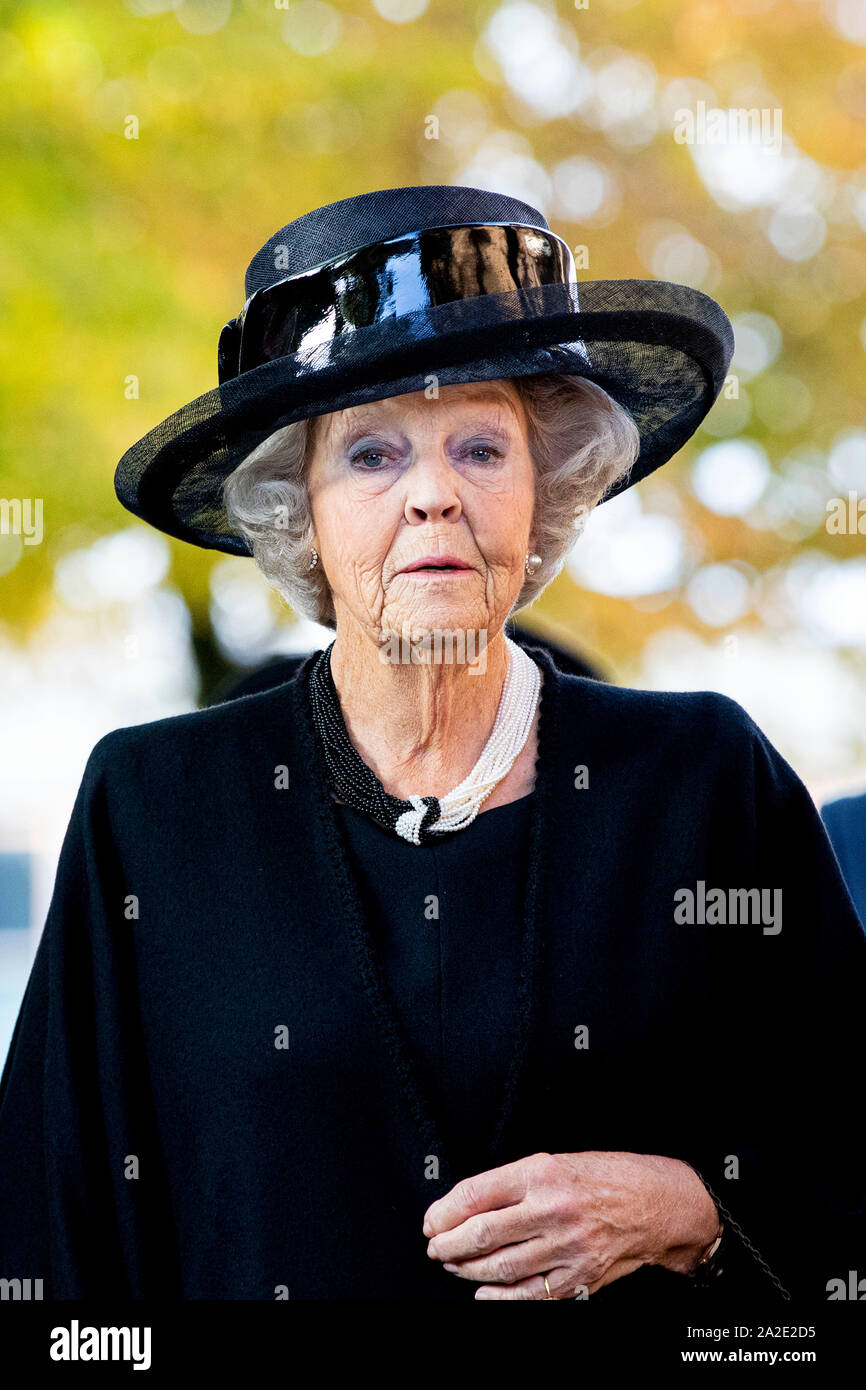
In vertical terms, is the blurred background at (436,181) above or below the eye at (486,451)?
above

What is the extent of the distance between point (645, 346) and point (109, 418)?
3.77 meters

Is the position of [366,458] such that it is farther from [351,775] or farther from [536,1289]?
[536,1289]

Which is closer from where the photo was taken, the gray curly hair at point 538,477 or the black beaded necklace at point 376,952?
the black beaded necklace at point 376,952

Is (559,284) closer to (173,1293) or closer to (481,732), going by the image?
(481,732)

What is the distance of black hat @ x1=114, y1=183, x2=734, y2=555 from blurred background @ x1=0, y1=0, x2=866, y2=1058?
3401 millimetres

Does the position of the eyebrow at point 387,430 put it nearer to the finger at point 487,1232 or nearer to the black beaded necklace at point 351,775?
the black beaded necklace at point 351,775

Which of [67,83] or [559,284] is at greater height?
[67,83]

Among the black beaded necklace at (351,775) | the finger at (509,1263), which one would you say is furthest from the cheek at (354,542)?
the finger at (509,1263)

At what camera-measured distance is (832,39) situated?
6.22 meters

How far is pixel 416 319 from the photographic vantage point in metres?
2.14

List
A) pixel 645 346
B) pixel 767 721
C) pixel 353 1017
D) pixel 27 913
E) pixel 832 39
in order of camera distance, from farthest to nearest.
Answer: pixel 27 913
pixel 767 721
pixel 832 39
pixel 645 346
pixel 353 1017

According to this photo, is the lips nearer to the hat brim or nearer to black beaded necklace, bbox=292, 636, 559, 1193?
the hat brim

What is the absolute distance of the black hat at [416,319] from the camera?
215cm
